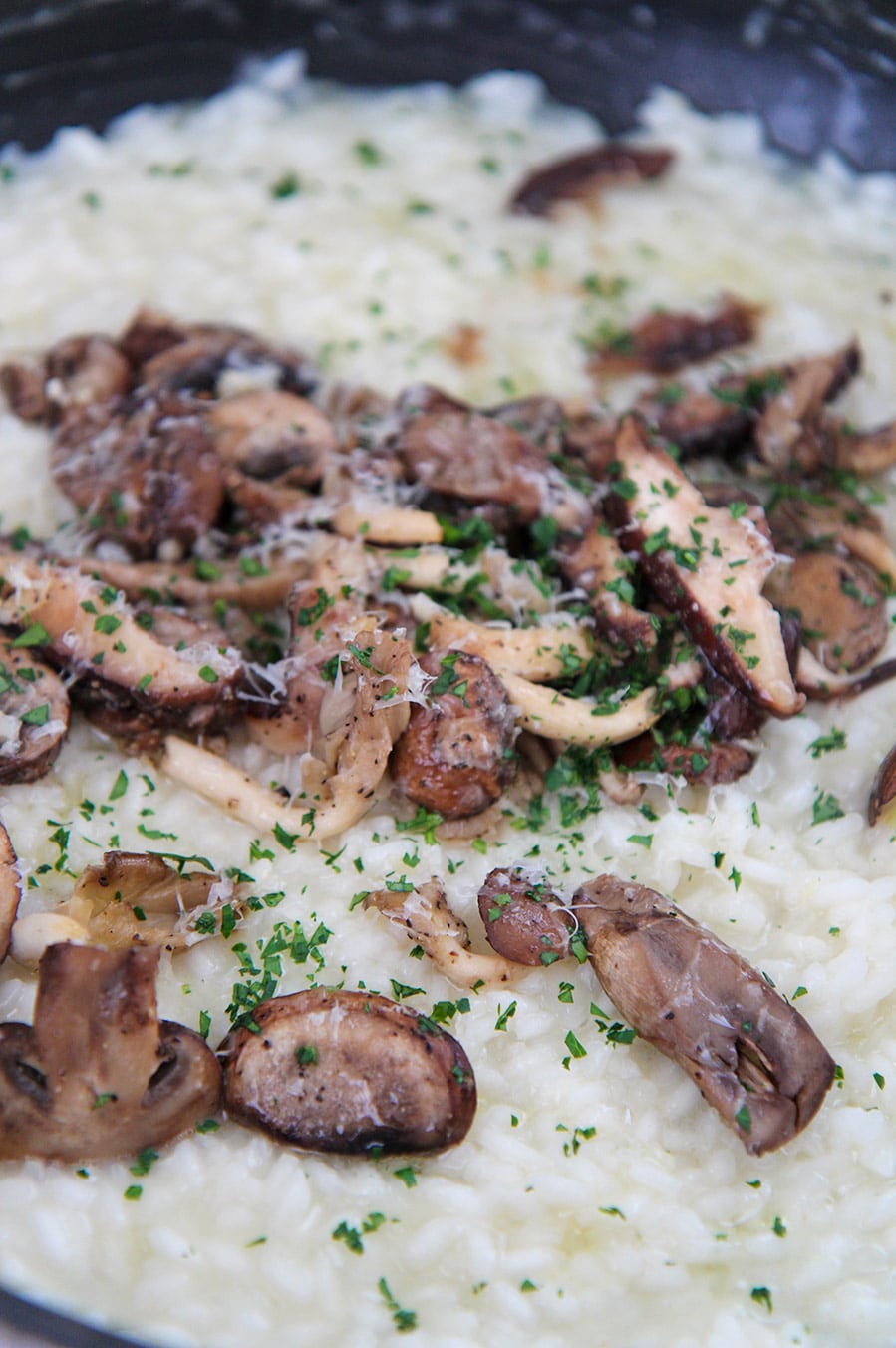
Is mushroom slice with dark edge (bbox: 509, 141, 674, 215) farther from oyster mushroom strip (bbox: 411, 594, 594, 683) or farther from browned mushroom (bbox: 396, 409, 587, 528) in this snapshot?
oyster mushroom strip (bbox: 411, 594, 594, 683)

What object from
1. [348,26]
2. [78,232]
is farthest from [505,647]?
[348,26]

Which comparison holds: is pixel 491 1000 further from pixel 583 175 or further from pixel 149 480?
pixel 583 175

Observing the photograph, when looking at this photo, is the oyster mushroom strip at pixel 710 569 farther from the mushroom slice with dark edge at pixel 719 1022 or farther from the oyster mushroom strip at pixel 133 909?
the oyster mushroom strip at pixel 133 909

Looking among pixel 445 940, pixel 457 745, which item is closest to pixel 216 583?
pixel 457 745

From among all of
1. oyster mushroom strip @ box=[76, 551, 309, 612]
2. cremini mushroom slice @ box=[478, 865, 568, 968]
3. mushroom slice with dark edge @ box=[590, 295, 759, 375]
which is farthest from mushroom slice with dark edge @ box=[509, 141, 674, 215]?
cremini mushroom slice @ box=[478, 865, 568, 968]

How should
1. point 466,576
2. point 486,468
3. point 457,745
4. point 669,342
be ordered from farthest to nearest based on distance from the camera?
point 669,342 < point 486,468 < point 466,576 < point 457,745

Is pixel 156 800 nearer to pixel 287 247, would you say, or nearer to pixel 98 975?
pixel 98 975
